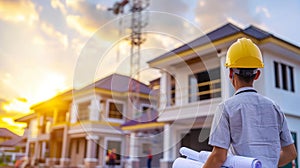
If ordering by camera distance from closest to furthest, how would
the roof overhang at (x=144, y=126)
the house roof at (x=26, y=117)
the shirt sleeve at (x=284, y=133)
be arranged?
the shirt sleeve at (x=284, y=133), the house roof at (x=26, y=117), the roof overhang at (x=144, y=126)

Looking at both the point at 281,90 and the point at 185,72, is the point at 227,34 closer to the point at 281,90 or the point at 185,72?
the point at 281,90

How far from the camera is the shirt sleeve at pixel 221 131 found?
94cm

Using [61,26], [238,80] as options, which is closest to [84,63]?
[238,80]

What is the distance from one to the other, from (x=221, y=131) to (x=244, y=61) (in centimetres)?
26

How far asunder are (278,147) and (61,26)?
7029 millimetres

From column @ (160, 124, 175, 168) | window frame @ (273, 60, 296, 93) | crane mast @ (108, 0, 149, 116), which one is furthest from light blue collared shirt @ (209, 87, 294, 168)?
column @ (160, 124, 175, 168)

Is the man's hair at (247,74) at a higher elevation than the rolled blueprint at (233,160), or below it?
higher

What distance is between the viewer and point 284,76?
9.04 metres

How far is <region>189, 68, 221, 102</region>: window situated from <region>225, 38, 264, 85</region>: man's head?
8036 millimetres

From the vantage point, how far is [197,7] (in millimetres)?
6727

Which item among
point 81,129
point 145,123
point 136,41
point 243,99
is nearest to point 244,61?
point 243,99

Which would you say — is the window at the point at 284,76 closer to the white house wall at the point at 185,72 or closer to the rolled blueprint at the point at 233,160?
the white house wall at the point at 185,72

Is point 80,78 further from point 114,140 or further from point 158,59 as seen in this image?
point 114,140

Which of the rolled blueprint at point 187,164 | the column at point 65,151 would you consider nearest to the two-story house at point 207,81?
the rolled blueprint at point 187,164
